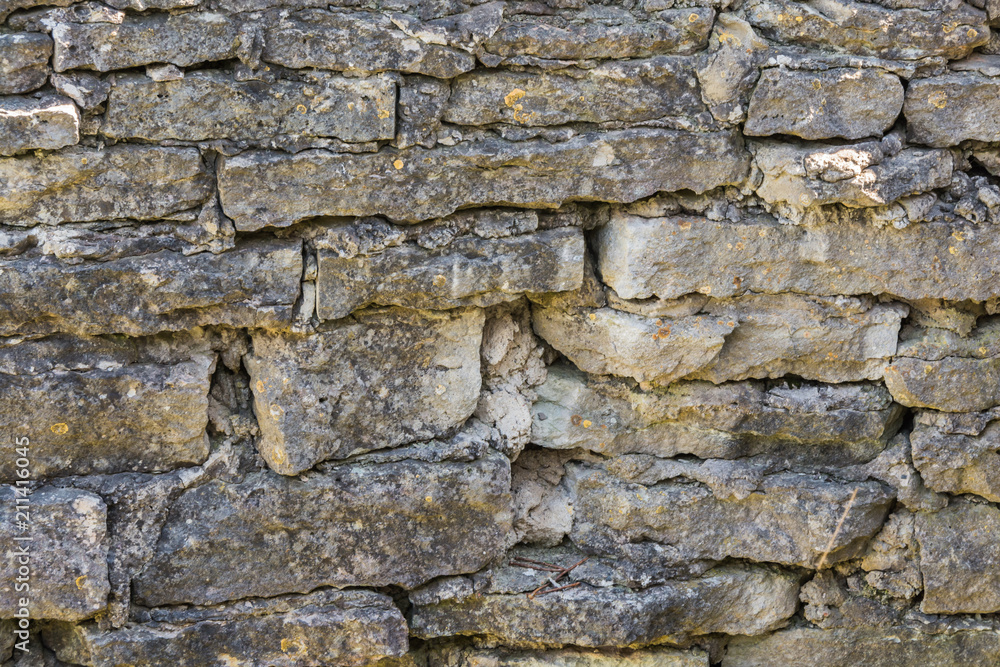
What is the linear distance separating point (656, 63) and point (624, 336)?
748 millimetres

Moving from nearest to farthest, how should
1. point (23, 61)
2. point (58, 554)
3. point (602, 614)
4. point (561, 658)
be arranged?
point (23, 61) < point (58, 554) < point (602, 614) < point (561, 658)

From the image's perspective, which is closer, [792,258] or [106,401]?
[106,401]

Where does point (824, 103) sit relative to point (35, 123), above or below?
above

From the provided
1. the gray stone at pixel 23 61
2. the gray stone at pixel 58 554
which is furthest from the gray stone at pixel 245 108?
the gray stone at pixel 58 554

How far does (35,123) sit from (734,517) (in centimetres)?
220

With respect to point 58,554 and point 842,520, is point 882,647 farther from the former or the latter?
point 58,554

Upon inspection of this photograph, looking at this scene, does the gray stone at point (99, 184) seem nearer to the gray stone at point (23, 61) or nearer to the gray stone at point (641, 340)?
the gray stone at point (23, 61)

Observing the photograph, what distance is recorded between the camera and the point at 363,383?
2.61 meters

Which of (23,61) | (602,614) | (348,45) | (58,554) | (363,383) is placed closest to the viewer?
(23,61)

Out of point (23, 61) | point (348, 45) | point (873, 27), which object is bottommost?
point (23, 61)

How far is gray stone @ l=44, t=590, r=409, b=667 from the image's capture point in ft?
8.40

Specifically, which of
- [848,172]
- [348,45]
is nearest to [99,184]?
[348,45]

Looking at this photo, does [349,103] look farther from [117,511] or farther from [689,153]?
[117,511]

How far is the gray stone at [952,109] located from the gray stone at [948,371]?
0.57m
